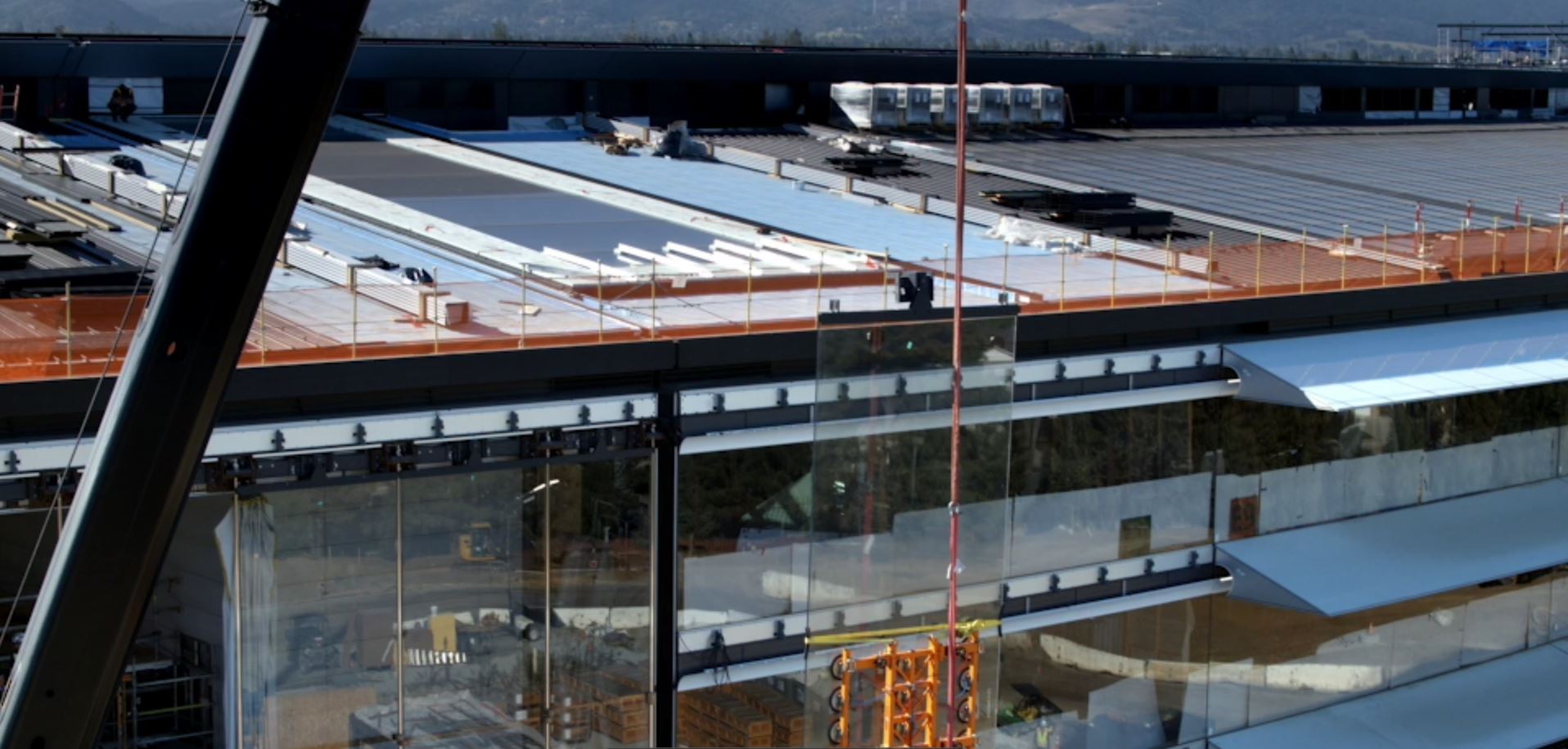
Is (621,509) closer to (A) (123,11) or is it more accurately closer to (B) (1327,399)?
(B) (1327,399)

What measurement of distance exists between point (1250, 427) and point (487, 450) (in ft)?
35.3

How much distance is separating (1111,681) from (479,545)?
8864 millimetres

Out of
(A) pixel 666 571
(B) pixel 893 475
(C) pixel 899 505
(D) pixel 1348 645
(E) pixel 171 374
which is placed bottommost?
(D) pixel 1348 645

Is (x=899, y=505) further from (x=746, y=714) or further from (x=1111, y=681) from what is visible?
(x=1111, y=681)

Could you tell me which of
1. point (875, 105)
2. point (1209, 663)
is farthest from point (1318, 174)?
point (1209, 663)

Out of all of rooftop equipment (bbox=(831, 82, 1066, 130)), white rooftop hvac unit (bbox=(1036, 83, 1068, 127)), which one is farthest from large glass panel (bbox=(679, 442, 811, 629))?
white rooftop hvac unit (bbox=(1036, 83, 1068, 127))

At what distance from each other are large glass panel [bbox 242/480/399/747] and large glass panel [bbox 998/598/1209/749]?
7.67 m

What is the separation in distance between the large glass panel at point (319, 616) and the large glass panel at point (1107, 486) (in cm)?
762

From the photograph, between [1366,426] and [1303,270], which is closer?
[1303,270]

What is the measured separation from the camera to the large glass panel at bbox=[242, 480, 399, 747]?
17.1 meters

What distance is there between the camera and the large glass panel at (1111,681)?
874 inches

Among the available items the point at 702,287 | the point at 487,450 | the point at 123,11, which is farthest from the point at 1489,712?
the point at 123,11

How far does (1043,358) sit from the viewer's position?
21641 mm

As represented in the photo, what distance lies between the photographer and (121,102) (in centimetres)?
3334
